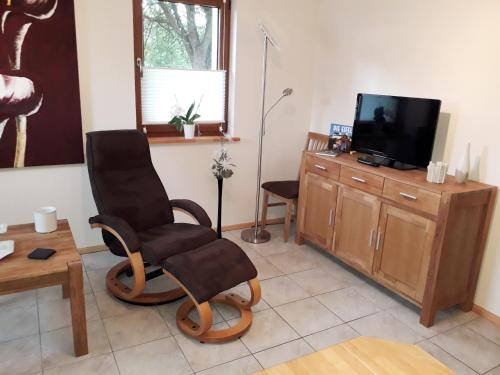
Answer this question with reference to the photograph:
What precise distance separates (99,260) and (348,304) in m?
1.92

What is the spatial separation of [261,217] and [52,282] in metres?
2.29

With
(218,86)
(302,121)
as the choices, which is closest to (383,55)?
(302,121)

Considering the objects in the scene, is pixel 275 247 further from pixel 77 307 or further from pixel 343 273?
pixel 77 307

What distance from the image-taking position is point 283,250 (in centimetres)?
364

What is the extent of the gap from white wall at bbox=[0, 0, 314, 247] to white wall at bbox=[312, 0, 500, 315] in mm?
427

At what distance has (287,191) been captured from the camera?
373 cm

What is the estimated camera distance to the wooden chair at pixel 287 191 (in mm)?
3695

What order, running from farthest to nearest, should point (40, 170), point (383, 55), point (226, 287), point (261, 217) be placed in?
point (261, 217)
point (383, 55)
point (40, 170)
point (226, 287)

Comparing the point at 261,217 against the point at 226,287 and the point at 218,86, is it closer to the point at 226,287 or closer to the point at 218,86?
the point at 218,86

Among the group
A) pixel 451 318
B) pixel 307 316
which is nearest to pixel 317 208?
pixel 307 316

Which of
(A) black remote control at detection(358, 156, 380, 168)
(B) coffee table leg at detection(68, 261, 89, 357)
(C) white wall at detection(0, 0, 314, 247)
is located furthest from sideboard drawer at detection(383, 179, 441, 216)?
(B) coffee table leg at detection(68, 261, 89, 357)

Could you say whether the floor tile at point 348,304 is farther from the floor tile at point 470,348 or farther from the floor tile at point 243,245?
the floor tile at point 243,245

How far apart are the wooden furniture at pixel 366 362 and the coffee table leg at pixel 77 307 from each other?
3.53ft

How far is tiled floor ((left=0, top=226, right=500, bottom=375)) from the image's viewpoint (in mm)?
2180
